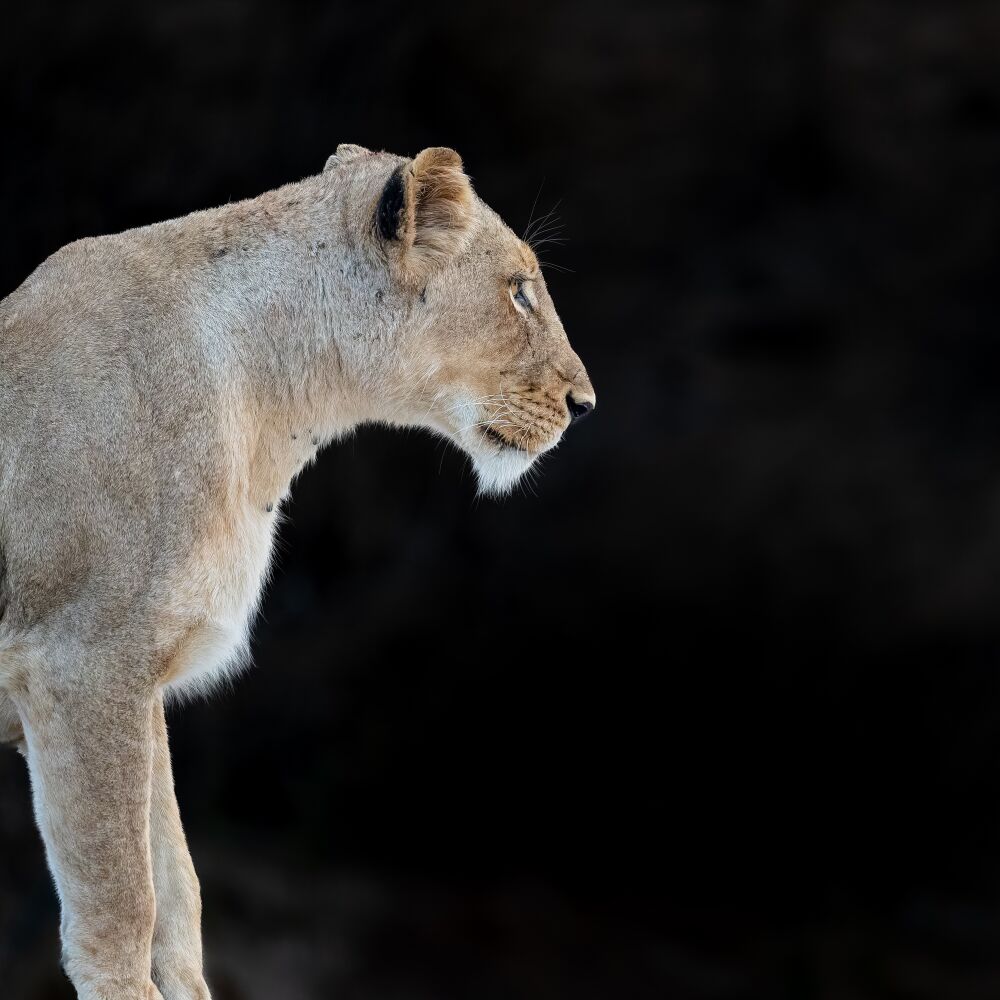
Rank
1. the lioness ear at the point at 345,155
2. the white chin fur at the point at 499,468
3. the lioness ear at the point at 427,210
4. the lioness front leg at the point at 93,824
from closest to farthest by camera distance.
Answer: the lioness front leg at the point at 93,824, the lioness ear at the point at 427,210, the lioness ear at the point at 345,155, the white chin fur at the point at 499,468

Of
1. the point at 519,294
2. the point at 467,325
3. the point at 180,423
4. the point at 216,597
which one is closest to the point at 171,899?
the point at 216,597

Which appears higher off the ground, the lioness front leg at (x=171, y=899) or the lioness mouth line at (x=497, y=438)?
the lioness mouth line at (x=497, y=438)

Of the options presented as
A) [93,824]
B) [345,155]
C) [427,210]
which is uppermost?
[345,155]

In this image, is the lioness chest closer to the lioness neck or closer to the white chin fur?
the lioness neck

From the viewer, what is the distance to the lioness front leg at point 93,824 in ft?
9.98

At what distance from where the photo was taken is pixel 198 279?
10.8 feet

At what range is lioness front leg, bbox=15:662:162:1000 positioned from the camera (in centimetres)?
304

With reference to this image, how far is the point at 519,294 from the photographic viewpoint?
3594 mm

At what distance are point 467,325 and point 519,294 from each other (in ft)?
0.65

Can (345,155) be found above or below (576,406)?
above

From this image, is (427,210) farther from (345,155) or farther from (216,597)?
(216,597)

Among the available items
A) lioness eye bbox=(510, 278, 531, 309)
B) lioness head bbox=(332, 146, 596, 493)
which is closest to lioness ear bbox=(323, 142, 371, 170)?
lioness head bbox=(332, 146, 596, 493)

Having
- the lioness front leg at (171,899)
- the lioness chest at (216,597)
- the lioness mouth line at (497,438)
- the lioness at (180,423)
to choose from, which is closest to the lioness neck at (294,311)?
the lioness at (180,423)

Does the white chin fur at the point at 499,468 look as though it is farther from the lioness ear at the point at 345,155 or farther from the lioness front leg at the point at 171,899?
the lioness front leg at the point at 171,899
